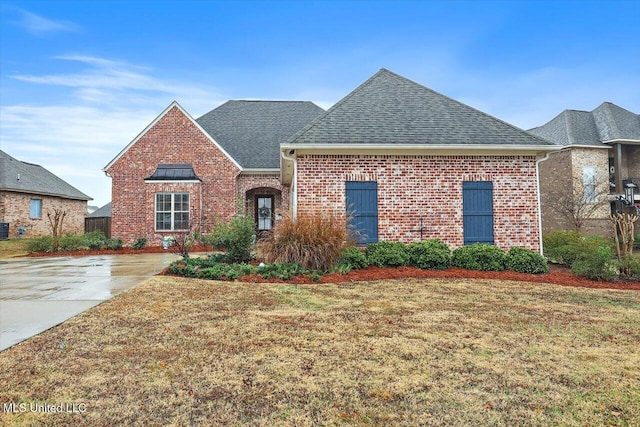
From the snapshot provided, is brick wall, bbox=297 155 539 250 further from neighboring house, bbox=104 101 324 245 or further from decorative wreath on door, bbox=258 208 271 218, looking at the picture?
decorative wreath on door, bbox=258 208 271 218

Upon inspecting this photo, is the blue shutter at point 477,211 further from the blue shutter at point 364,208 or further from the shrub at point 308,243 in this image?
the shrub at point 308,243

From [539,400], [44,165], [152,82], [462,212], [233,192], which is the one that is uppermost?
[152,82]

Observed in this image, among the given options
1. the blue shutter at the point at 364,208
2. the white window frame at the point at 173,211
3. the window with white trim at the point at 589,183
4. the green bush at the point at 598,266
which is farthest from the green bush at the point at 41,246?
the window with white trim at the point at 589,183

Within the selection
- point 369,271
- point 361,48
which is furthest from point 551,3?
point 369,271

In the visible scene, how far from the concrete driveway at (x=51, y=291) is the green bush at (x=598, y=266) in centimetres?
985

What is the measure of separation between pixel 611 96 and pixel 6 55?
3231 centimetres

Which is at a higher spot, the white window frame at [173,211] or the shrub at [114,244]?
the white window frame at [173,211]

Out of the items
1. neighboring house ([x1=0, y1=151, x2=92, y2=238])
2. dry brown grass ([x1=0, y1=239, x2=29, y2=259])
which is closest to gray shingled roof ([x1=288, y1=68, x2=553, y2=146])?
dry brown grass ([x1=0, y1=239, x2=29, y2=259])

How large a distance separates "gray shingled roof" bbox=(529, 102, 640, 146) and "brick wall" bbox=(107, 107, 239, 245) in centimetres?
1892

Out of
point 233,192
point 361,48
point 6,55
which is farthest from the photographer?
point 233,192

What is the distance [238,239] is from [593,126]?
23714 mm

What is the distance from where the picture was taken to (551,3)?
42.3ft

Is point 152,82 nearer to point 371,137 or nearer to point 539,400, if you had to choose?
point 371,137

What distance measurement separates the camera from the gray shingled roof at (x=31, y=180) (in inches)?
891
